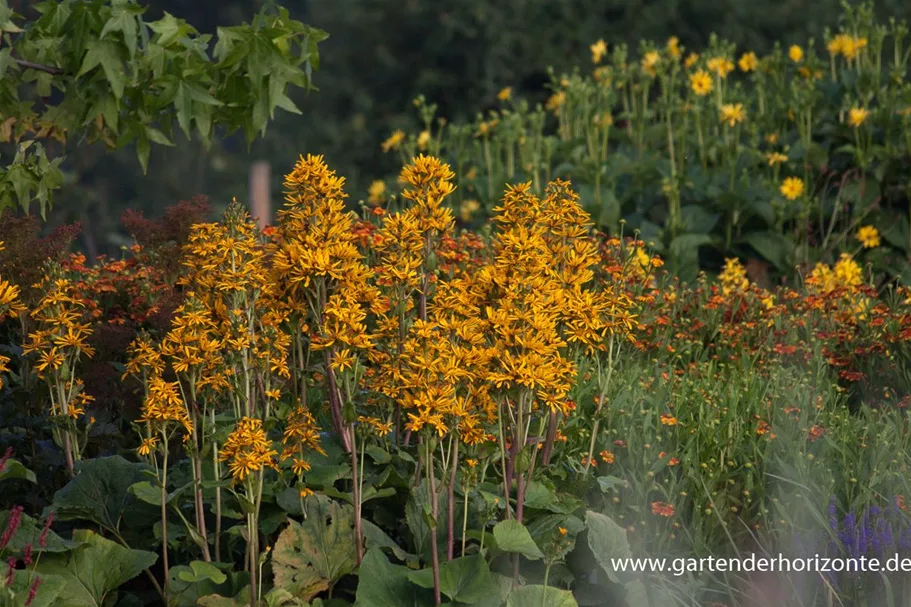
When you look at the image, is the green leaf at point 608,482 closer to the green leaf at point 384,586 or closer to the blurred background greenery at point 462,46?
the green leaf at point 384,586

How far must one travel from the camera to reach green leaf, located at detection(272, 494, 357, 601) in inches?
120

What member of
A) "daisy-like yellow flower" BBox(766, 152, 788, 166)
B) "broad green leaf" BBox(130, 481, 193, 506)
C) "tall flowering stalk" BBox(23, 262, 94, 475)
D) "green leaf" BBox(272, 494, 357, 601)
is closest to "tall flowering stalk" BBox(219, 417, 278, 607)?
"green leaf" BBox(272, 494, 357, 601)

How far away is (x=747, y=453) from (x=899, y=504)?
565 millimetres

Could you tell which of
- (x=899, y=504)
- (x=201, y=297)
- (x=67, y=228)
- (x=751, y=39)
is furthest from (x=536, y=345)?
(x=751, y=39)

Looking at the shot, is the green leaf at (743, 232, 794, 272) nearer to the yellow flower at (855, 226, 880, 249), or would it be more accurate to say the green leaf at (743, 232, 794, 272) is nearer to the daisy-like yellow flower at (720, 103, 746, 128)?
the yellow flower at (855, 226, 880, 249)

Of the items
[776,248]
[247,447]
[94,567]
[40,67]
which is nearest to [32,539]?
[94,567]

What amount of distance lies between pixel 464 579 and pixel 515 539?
157 millimetres

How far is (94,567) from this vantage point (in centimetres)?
310

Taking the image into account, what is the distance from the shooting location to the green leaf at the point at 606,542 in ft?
10.4

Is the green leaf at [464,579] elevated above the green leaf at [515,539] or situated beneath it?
situated beneath

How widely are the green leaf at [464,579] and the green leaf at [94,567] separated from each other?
0.70 metres

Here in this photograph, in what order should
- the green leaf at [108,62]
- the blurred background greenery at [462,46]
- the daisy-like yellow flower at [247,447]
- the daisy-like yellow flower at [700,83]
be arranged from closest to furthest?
the daisy-like yellow flower at [247,447] < the green leaf at [108,62] < the daisy-like yellow flower at [700,83] < the blurred background greenery at [462,46]

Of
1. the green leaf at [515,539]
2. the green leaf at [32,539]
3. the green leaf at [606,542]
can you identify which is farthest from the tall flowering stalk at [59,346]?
the green leaf at [606,542]

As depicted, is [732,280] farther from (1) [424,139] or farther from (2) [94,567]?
(2) [94,567]
